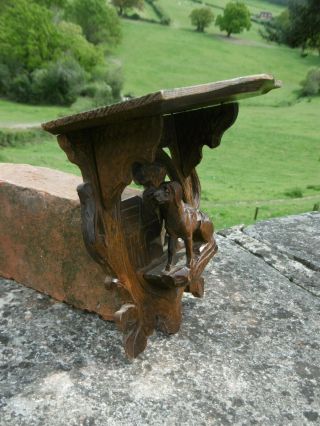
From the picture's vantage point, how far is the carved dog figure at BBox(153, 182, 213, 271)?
7.47ft

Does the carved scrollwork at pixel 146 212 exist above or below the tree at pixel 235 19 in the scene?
above

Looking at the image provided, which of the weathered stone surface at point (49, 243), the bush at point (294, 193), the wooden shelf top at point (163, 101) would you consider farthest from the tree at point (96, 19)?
the wooden shelf top at point (163, 101)

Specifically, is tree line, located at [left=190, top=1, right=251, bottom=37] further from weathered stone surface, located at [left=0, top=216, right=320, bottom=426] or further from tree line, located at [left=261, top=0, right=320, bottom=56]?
weathered stone surface, located at [left=0, top=216, right=320, bottom=426]

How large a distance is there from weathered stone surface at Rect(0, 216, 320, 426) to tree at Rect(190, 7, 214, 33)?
2318 inches

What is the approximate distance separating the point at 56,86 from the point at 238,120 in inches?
552

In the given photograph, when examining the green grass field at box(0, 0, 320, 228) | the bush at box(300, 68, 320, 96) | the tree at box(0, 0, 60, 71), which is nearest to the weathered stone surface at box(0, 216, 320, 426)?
the green grass field at box(0, 0, 320, 228)

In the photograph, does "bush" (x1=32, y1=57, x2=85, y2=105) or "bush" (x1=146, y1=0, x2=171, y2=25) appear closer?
"bush" (x1=32, y1=57, x2=85, y2=105)

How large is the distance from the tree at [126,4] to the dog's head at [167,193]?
6269cm

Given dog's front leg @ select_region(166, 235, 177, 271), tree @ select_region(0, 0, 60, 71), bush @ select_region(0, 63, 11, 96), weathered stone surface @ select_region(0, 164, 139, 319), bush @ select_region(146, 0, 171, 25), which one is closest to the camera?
dog's front leg @ select_region(166, 235, 177, 271)

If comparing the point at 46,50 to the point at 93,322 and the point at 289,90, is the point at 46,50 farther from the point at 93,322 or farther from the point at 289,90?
the point at 93,322

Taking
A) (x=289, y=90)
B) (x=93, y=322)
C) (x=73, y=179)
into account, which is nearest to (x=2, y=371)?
(x=93, y=322)

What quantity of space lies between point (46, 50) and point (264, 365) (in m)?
39.7

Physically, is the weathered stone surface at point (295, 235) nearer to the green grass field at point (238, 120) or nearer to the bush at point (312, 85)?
the green grass field at point (238, 120)

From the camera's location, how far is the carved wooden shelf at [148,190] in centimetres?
192
